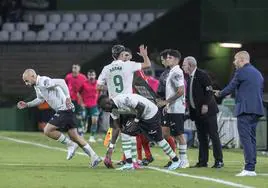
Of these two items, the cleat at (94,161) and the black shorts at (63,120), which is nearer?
the cleat at (94,161)

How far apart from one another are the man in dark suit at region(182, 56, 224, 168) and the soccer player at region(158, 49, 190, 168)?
410 millimetres

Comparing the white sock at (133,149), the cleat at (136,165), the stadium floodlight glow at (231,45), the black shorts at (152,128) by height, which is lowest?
the cleat at (136,165)

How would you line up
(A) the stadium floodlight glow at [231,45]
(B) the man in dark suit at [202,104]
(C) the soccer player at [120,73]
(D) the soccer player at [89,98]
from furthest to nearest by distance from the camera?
1. (A) the stadium floodlight glow at [231,45]
2. (D) the soccer player at [89,98]
3. (B) the man in dark suit at [202,104]
4. (C) the soccer player at [120,73]

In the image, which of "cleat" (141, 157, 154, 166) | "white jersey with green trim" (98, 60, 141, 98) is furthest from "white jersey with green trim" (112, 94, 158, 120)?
"cleat" (141, 157, 154, 166)

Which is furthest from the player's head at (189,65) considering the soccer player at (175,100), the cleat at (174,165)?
the cleat at (174,165)

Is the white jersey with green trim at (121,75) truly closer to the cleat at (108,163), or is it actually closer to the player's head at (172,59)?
the player's head at (172,59)

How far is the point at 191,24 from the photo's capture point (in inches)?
1182

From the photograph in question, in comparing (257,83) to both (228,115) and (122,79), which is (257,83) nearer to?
(122,79)

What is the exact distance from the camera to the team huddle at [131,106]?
47.8 feet

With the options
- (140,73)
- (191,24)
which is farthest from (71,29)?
(140,73)

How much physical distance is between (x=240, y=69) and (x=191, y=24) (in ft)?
53.3

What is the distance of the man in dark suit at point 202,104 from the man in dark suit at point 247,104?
1914 mm

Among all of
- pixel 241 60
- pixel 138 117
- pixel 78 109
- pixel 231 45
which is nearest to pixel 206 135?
pixel 138 117

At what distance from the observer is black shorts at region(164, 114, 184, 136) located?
1539 centimetres
